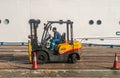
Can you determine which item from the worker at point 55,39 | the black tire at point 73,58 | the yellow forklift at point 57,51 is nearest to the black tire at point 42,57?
the yellow forklift at point 57,51

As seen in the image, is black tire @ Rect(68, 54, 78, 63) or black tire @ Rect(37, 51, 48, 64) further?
black tire @ Rect(68, 54, 78, 63)

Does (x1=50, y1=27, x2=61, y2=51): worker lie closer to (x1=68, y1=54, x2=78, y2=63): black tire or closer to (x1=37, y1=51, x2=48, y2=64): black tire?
(x1=37, y1=51, x2=48, y2=64): black tire

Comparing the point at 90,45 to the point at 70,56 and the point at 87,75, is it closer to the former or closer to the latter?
the point at 70,56

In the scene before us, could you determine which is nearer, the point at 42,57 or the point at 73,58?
the point at 42,57

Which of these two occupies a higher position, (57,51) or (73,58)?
(57,51)

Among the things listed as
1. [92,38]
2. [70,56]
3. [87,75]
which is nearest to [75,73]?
[87,75]

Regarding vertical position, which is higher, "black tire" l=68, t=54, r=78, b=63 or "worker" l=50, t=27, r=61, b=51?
"worker" l=50, t=27, r=61, b=51

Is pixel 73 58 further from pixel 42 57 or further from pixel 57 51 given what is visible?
pixel 42 57

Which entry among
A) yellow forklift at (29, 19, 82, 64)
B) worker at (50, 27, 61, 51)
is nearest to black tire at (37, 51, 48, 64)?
yellow forklift at (29, 19, 82, 64)

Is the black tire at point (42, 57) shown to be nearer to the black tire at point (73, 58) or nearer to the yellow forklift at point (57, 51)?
the yellow forklift at point (57, 51)

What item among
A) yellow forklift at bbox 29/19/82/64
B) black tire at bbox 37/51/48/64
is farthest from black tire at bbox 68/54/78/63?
black tire at bbox 37/51/48/64

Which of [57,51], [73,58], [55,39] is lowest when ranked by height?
[73,58]

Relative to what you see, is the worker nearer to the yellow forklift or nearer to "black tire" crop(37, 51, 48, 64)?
the yellow forklift

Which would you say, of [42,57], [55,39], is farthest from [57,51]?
[42,57]
